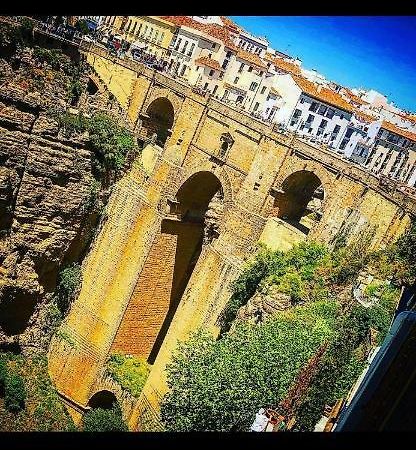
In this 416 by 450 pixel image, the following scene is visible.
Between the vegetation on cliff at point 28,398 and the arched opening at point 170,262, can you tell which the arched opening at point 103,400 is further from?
the arched opening at point 170,262

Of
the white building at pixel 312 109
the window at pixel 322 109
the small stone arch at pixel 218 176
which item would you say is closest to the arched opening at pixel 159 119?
the small stone arch at pixel 218 176

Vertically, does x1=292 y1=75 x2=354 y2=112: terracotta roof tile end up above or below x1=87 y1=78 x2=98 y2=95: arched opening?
above

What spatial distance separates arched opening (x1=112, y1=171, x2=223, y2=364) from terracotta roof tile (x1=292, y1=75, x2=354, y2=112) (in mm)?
14683

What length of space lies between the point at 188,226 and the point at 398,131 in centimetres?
2032

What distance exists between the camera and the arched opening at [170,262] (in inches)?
819

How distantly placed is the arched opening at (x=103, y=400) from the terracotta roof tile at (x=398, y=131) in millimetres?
24407

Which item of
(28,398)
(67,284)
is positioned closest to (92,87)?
(67,284)

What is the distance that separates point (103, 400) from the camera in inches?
813

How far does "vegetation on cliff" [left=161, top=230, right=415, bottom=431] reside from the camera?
12.3 metres

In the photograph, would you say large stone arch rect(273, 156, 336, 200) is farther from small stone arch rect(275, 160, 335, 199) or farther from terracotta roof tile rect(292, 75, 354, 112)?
terracotta roof tile rect(292, 75, 354, 112)

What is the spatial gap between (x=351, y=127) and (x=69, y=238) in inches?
849

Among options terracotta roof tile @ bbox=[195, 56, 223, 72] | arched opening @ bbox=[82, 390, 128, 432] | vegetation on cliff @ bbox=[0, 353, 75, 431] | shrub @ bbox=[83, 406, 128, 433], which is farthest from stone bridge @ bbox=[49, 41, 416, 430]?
terracotta roof tile @ bbox=[195, 56, 223, 72]
